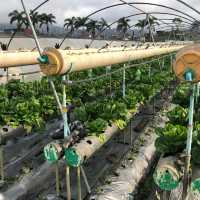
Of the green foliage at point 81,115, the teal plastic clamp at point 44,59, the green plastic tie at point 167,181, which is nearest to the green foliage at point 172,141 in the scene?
the green plastic tie at point 167,181

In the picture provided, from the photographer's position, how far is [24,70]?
55.4ft

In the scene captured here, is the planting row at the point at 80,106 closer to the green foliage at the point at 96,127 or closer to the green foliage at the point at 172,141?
the green foliage at the point at 96,127

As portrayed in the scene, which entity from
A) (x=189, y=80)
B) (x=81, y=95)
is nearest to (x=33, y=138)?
(x=81, y=95)

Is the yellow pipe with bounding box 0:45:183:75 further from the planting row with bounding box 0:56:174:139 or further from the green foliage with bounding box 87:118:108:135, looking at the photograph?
the green foliage with bounding box 87:118:108:135

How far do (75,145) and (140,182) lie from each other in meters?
1.70

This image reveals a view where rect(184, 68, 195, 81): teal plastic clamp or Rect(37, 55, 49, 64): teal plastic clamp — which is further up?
Rect(37, 55, 49, 64): teal plastic clamp

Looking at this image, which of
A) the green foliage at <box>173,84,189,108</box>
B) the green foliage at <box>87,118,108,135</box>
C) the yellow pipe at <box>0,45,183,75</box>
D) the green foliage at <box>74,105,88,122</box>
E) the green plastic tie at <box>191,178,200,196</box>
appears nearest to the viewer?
the green plastic tie at <box>191,178,200,196</box>

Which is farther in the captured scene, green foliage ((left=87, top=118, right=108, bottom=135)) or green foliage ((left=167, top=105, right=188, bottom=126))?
green foliage ((left=87, top=118, right=108, bottom=135))

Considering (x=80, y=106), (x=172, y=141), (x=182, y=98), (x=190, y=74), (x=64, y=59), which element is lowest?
(x=80, y=106)

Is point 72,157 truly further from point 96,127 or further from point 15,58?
point 15,58

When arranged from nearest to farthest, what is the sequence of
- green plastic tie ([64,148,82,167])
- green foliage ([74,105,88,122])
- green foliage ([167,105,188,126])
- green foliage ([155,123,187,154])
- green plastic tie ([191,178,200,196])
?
1. green plastic tie ([191,178,200,196])
2. green foliage ([155,123,187,154])
3. green plastic tie ([64,148,82,167])
4. green foliage ([167,105,188,126])
5. green foliage ([74,105,88,122])

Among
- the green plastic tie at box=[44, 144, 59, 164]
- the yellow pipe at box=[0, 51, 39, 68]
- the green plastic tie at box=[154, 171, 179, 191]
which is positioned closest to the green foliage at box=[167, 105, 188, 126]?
the green plastic tie at box=[44, 144, 59, 164]

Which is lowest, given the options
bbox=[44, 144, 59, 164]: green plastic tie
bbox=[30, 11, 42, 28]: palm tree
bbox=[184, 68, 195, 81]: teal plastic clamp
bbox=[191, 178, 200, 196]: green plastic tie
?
bbox=[44, 144, 59, 164]: green plastic tie

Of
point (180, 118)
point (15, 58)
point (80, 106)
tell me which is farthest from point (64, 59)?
point (80, 106)
